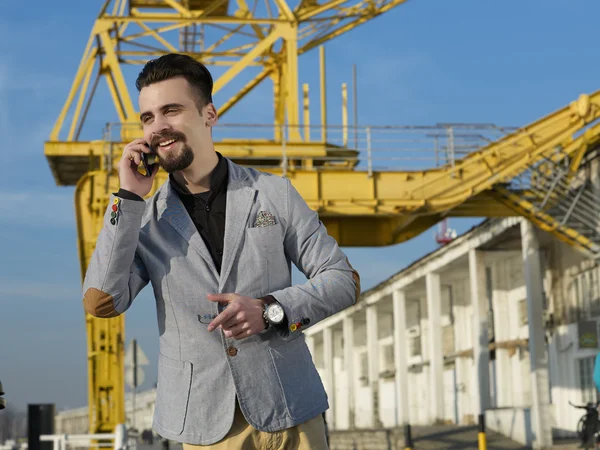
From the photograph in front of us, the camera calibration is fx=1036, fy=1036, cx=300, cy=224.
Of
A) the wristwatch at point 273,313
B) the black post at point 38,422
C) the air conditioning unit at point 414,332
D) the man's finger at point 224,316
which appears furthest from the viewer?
the air conditioning unit at point 414,332

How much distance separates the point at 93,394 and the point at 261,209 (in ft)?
79.4

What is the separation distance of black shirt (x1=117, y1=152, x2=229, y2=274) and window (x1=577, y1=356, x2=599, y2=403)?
26.8 metres

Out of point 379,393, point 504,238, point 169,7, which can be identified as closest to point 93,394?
point 169,7

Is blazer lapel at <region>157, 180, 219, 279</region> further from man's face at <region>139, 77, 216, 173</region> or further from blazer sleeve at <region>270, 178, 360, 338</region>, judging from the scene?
blazer sleeve at <region>270, 178, 360, 338</region>

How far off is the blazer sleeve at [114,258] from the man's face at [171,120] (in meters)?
0.19

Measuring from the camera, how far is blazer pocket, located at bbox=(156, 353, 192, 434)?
11.2 feet

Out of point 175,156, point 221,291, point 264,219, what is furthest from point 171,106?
point 221,291

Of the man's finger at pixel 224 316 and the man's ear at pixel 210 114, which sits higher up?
the man's ear at pixel 210 114

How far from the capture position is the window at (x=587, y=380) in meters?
29.1

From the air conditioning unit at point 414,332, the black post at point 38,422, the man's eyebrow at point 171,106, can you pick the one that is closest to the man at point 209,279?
the man's eyebrow at point 171,106

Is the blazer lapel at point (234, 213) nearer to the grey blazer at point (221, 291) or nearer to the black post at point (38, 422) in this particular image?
the grey blazer at point (221, 291)

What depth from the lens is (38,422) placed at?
37.7 ft

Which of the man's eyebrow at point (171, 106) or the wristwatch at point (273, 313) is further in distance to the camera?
the man's eyebrow at point (171, 106)

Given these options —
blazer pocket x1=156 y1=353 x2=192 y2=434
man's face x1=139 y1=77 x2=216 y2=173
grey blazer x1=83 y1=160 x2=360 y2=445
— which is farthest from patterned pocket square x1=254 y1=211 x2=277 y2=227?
blazer pocket x1=156 y1=353 x2=192 y2=434
